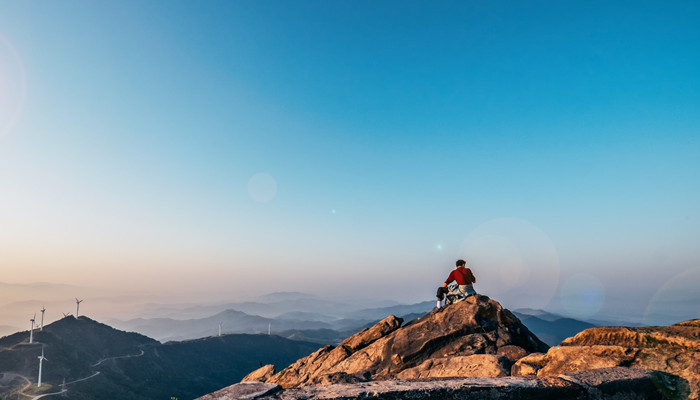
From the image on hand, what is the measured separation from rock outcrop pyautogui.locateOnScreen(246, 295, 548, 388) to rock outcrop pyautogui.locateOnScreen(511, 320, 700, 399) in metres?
6.56

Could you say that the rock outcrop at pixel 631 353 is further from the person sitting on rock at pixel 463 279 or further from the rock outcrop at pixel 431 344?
the person sitting on rock at pixel 463 279

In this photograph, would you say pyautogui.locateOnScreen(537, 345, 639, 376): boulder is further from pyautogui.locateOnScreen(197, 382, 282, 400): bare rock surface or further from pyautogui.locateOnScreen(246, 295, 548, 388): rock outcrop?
pyautogui.locateOnScreen(197, 382, 282, 400): bare rock surface

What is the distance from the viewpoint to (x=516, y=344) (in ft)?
67.7

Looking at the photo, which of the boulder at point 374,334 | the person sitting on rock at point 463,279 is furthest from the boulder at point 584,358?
the boulder at point 374,334

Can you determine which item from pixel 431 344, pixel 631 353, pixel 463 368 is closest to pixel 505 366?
pixel 463 368

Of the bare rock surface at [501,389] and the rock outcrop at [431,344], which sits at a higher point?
the bare rock surface at [501,389]

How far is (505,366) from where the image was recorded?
1326 cm

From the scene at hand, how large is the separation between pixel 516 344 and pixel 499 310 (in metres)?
2.46

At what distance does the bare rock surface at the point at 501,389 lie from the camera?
5953 mm

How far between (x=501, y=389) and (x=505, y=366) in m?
8.37

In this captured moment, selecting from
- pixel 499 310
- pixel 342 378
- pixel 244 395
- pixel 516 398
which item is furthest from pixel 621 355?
pixel 499 310

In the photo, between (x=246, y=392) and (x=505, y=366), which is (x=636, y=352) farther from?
(x=246, y=392)

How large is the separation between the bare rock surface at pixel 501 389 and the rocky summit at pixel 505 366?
2 centimetres

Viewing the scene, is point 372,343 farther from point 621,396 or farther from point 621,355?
point 621,396
